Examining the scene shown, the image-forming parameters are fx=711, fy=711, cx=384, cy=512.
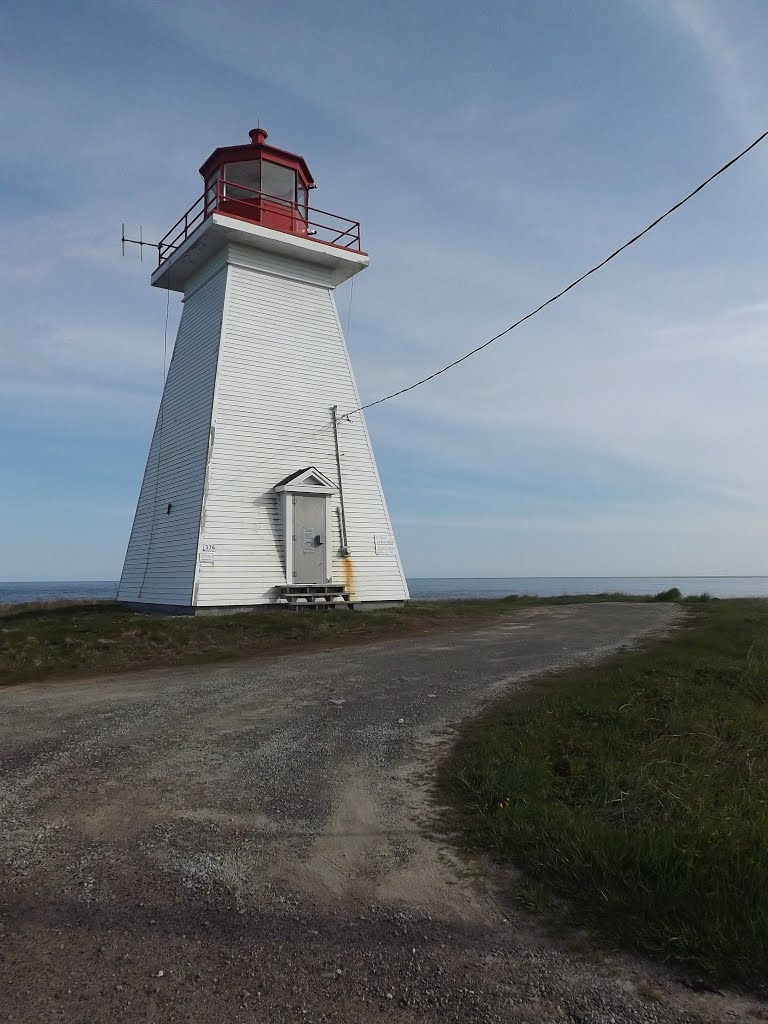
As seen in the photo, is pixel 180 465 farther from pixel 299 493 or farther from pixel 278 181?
pixel 278 181

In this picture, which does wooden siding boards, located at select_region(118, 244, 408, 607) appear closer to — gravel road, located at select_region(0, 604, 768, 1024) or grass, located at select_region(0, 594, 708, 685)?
grass, located at select_region(0, 594, 708, 685)

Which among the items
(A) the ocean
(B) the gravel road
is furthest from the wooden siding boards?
(A) the ocean

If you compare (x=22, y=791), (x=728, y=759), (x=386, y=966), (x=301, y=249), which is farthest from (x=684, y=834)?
(x=301, y=249)

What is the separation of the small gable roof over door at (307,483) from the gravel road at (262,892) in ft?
38.5

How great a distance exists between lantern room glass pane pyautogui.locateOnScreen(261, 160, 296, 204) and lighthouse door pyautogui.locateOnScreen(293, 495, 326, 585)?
9.38 meters

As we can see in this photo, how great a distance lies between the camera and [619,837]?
4.49 meters

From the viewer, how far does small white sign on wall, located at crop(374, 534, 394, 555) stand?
69.7 feet

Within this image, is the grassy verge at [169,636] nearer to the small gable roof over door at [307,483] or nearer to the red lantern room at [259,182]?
the small gable roof over door at [307,483]

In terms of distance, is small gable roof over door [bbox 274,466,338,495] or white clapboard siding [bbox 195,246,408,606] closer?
white clapboard siding [bbox 195,246,408,606]

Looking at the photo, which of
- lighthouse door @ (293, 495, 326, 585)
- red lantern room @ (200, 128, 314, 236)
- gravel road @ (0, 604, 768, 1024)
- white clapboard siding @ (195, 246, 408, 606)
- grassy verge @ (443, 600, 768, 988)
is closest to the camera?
gravel road @ (0, 604, 768, 1024)

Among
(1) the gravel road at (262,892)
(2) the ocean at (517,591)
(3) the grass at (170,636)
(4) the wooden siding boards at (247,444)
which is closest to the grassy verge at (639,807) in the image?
(1) the gravel road at (262,892)

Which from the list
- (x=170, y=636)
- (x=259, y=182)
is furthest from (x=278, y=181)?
(x=170, y=636)

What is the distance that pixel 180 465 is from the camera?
2028 centimetres

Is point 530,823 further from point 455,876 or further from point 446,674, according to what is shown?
point 446,674
